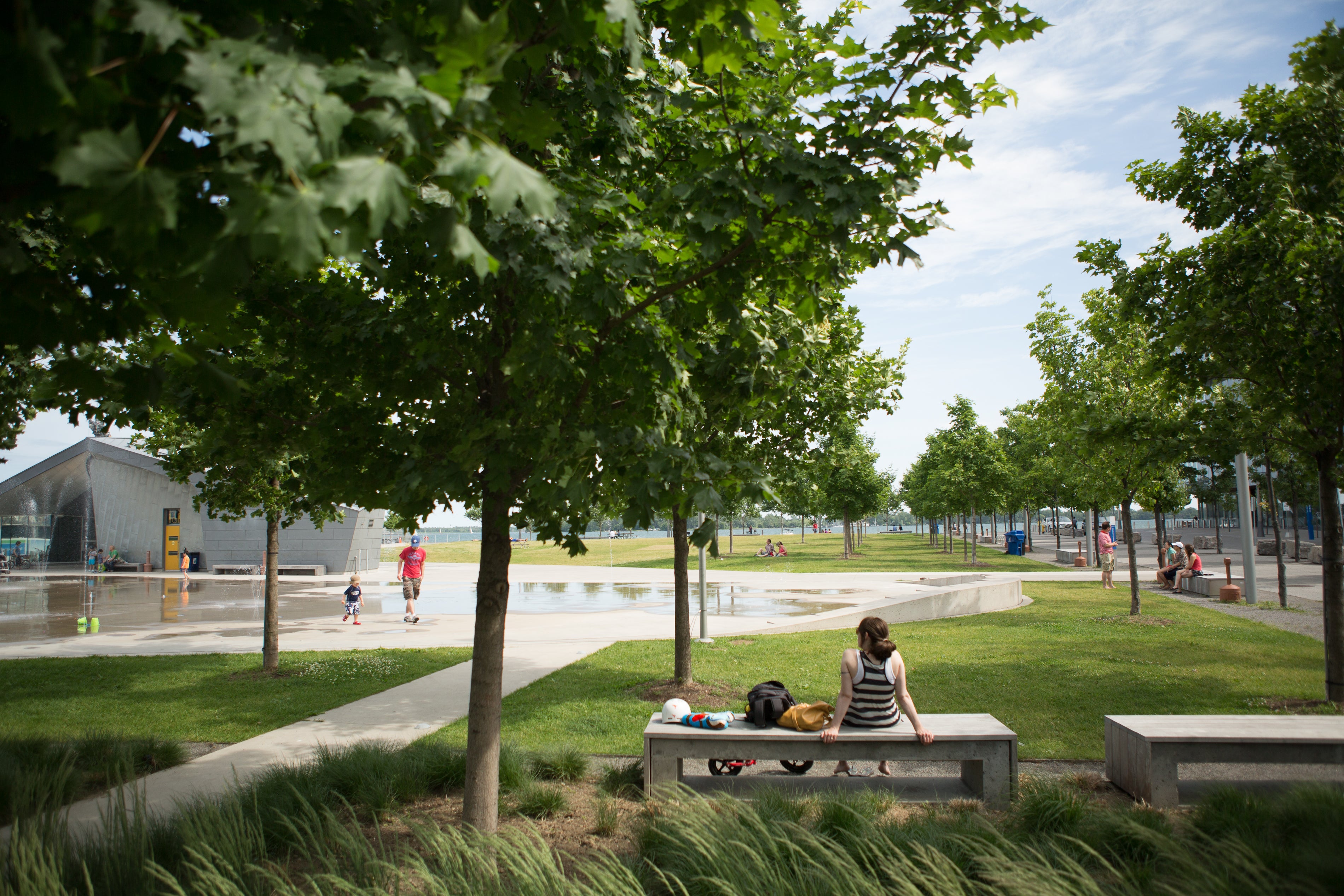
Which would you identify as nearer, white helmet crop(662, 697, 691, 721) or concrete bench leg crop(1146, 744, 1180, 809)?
concrete bench leg crop(1146, 744, 1180, 809)

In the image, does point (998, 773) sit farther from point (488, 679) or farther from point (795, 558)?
point (795, 558)

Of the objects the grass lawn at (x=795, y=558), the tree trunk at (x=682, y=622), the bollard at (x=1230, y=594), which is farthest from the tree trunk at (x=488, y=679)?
the bollard at (x=1230, y=594)

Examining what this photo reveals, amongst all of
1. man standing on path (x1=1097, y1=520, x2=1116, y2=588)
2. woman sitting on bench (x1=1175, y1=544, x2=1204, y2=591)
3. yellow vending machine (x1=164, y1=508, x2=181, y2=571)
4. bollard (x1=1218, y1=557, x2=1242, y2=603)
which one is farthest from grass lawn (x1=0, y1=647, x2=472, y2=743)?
yellow vending machine (x1=164, y1=508, x2=181, y2=571)

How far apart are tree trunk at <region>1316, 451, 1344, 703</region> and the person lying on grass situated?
18.1ft

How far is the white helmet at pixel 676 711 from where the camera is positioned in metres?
5.82

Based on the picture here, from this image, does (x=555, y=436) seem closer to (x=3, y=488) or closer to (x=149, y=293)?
(x=149, y=293)

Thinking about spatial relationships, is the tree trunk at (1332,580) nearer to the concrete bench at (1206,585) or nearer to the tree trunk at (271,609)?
the tree trunk at (271,609)

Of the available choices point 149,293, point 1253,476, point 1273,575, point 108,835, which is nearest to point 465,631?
point 108,835

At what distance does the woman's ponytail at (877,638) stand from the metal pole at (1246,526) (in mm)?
15888

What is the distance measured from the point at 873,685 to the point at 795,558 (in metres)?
37.6

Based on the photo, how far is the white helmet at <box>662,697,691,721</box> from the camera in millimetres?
5816

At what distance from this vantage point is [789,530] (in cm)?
19938

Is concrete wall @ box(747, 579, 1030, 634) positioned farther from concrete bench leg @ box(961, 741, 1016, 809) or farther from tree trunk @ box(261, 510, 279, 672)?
concrete bench leg @ box(961, 741, 1016, 809)

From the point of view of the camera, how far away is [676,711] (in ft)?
19.1
